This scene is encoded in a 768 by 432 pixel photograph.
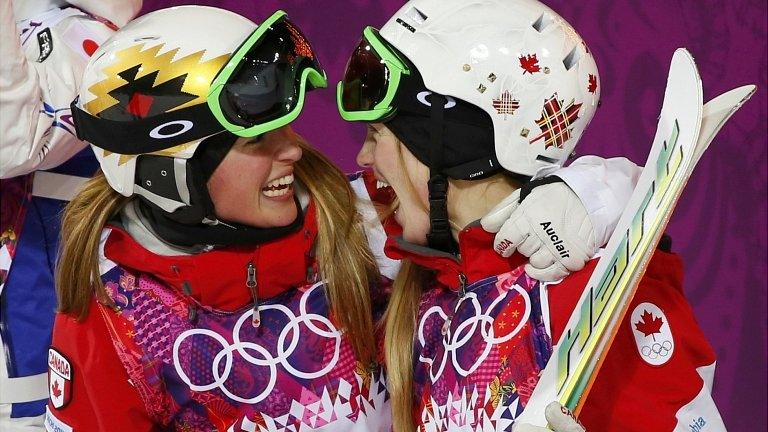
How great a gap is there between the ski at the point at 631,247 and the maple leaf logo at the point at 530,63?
0.80 ft

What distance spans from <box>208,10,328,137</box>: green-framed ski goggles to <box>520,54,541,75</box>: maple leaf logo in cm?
42

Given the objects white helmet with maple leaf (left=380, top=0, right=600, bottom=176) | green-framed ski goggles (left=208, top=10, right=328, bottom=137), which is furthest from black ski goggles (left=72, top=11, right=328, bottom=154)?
white helmet with maple leaf (left=380, top=0, right=600, bottom=176)

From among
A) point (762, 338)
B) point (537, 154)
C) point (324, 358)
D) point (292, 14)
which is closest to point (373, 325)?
point (324, 358)

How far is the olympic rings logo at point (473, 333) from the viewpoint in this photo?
6.66 feet

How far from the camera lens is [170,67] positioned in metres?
2.15

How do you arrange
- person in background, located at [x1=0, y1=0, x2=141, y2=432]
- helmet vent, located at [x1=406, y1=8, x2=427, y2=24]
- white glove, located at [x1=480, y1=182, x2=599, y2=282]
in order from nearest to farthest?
white glove, located at [x1=480, y1=182, x2=599, y2=282]
helmet vent, located at [x1=406, y1=8, x2=427, y2=24]
person in background, located at [x1=0, y1=0, x2=141, y2=432]

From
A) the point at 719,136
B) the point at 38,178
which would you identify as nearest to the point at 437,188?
the point at 38,178

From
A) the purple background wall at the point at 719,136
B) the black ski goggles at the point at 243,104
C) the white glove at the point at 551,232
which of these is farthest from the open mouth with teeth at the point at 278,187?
the purple background wall at the point at 719,136

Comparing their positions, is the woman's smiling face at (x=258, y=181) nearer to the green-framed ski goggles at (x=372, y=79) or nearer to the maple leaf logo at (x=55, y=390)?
the green-framed ski goggles at (x=372, y=79)

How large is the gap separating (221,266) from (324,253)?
0.20m

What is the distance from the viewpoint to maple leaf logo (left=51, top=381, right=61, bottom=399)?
7.68ft

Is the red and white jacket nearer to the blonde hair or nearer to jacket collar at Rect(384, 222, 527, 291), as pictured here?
jacket collar at Rect(384, 222, 527, 291)

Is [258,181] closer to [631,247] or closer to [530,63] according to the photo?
[530,63]

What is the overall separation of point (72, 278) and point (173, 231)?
212mm
